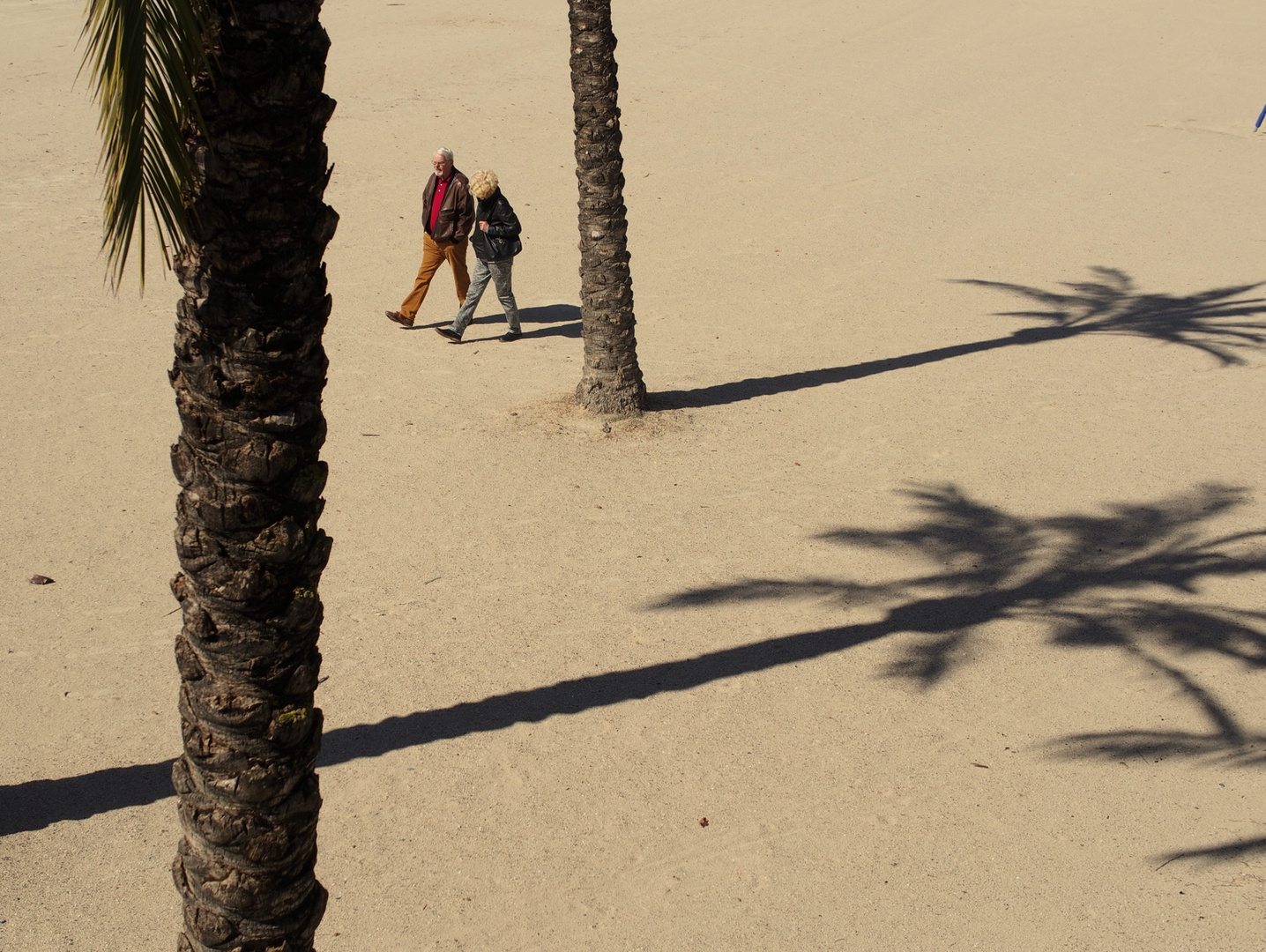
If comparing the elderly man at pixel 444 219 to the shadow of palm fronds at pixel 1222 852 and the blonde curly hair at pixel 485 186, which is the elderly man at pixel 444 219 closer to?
the blonde curly hair at pixel 485 186

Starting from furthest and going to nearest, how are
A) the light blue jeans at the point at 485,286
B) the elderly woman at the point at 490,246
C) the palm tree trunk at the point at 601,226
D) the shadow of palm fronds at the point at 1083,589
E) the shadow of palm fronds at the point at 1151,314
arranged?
the shadow of palm fronds at the point at 1151,314, the light blue jeans at the point at 485,286, the elderly woman at the point at 490,246, the palm tree trunk at the point at 601,226, the shadow of palm fronds at the point at 1083,589

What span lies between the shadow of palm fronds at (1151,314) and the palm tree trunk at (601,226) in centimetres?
512

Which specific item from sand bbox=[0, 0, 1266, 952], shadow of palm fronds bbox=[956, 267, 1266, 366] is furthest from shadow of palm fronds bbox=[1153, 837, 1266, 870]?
shadow of palm fronds bbox=[956, 267, 1266, 366]

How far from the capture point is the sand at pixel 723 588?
5320 millimetres

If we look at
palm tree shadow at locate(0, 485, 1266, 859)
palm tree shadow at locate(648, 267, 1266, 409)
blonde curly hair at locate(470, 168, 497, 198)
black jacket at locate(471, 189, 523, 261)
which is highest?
blonde curly hair at locate(470, 168, 497, 198)

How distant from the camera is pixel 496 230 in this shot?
11164mm

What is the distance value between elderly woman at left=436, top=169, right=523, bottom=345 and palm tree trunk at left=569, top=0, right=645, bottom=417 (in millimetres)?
1661

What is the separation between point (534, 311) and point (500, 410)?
305 cm

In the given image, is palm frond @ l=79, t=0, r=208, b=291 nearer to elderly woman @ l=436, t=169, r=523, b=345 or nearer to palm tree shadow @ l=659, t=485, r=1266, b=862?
palm tree shadow @ l=659, t=485, r=1266, b=862

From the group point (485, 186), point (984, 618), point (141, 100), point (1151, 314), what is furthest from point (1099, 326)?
point (141, 100)

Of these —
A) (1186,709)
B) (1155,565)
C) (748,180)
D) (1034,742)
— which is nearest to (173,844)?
(1034,742)

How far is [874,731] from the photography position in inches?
249

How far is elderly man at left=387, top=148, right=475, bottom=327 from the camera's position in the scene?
36.9 ft

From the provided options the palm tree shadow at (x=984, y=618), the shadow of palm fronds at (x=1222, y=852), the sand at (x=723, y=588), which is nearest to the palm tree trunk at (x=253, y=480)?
the sand at (x=723, y=588)
